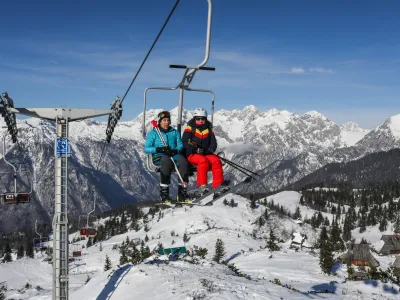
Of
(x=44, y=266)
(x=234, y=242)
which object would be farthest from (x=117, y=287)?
(x=44, y=266)

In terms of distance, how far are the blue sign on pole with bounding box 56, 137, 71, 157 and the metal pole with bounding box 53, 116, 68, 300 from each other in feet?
0.55

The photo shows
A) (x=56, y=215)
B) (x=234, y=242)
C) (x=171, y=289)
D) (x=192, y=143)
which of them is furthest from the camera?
(x=234, y=242)

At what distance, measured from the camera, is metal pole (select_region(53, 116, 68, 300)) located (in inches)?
803

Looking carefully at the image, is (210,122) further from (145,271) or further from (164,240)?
(164,240)

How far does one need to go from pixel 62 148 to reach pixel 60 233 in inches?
154

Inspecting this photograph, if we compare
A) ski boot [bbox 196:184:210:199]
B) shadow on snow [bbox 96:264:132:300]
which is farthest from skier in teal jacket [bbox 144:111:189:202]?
shadow on snow [bbox 96:264:132:300]

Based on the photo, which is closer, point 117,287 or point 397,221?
point 117,287

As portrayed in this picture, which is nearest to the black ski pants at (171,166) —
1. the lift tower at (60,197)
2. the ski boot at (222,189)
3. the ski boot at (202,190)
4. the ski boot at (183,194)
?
the ski boot at (183,194)

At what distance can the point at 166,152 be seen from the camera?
18.5 meters

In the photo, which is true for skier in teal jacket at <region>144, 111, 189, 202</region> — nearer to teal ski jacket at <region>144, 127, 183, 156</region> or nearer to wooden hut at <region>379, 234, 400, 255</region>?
teal ski jacket at <region>144, 127, 183, 156</region>

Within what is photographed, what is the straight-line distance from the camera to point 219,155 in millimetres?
19438

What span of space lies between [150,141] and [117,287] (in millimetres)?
12813

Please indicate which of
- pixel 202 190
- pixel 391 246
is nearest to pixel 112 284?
pixel 202 190

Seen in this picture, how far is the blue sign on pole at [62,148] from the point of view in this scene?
2052 cm
